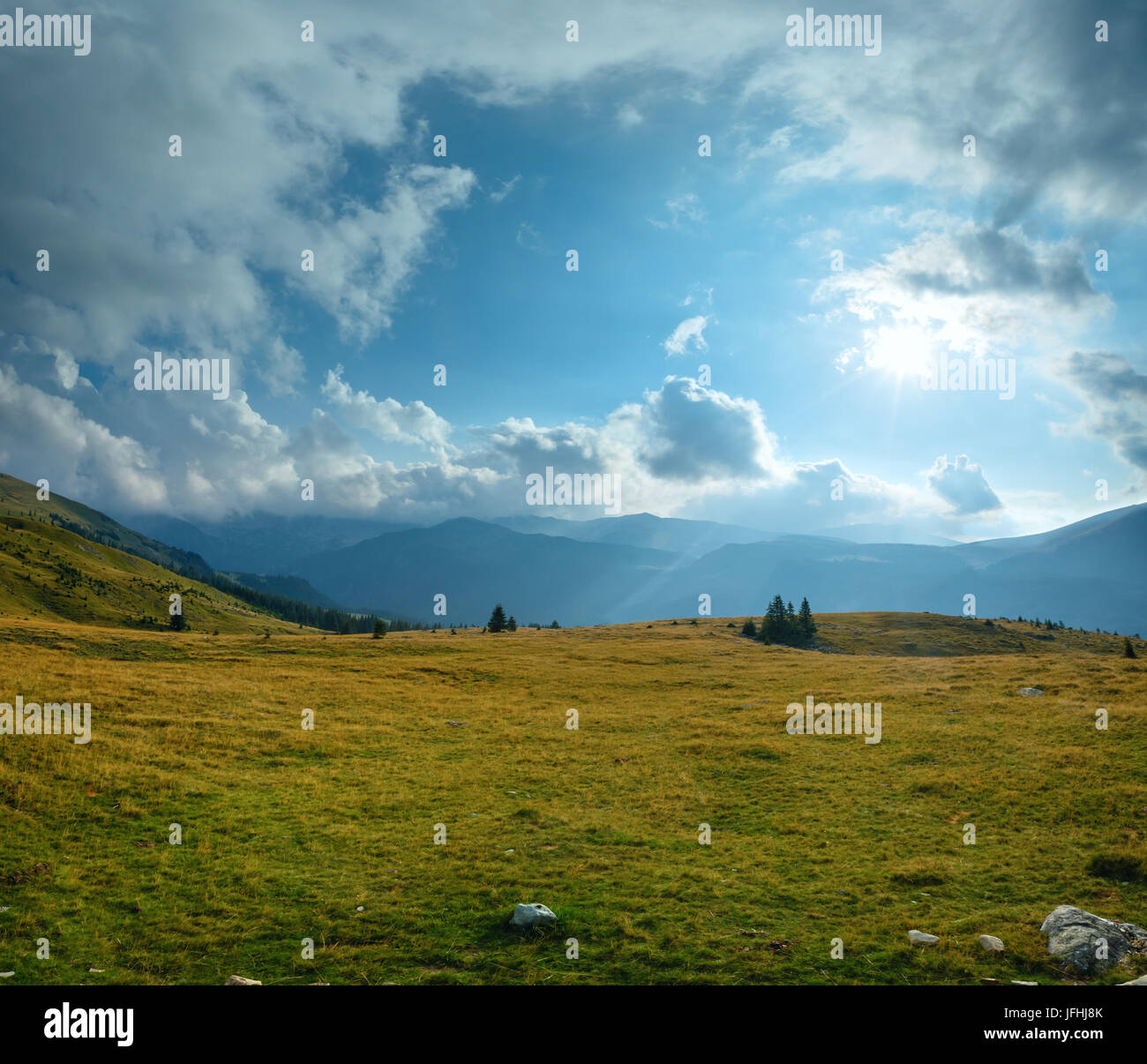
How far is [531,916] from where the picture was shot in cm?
1175

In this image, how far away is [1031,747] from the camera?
2511 centimetres

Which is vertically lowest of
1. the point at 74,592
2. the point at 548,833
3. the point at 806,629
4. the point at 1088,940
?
the point at 548,833

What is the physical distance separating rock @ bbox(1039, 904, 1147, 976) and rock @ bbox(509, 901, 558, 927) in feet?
31.6

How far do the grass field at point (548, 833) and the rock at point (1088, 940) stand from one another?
0.35m

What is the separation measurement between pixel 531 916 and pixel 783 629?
9350cm

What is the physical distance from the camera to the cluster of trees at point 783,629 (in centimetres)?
9575

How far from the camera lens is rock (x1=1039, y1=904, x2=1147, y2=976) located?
395 inches

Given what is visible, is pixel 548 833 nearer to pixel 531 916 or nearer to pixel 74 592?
pixel 531 916

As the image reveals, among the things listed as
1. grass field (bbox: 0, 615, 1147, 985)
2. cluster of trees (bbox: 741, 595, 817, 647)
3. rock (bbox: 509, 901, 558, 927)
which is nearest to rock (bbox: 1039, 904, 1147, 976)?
grass field (bbox: 0, 615, 1147, 985)

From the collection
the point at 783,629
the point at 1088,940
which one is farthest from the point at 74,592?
the point at 1088,940

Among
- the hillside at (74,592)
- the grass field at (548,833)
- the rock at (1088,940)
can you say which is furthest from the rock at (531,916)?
the hillside at (74,592)
